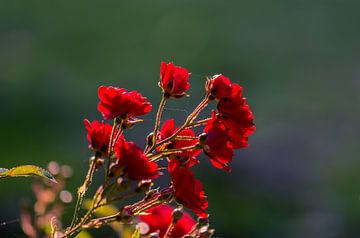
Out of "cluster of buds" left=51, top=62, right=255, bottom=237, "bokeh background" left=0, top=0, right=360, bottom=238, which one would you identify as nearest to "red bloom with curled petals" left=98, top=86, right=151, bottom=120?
"cluster of buds" left=51, top=62, right=255, bottom=237

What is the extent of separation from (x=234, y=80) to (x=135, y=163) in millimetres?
6268

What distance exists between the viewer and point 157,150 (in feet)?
3.40

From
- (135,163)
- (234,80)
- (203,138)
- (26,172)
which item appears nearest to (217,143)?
(203,138)

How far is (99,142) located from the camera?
3.16ft

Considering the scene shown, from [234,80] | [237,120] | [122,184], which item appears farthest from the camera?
[234,80]

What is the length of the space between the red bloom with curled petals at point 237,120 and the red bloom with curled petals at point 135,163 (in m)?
0.13

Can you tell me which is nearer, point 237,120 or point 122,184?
point 122,184

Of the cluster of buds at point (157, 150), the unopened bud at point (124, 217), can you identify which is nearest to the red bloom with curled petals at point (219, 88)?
the cluster of buds at point (157, 150)

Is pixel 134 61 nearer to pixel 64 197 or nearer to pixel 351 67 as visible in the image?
pixel 351 67

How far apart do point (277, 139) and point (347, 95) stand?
1350 millimetres

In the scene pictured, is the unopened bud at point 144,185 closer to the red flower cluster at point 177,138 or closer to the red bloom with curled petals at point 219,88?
the red flower cluster at point 177,138

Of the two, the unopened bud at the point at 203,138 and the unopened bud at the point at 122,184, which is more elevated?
the unopened bud at the point at 203,138

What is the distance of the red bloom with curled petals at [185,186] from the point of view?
37.4 inches

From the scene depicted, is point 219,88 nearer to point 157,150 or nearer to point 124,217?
point 157,150
